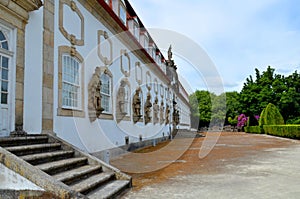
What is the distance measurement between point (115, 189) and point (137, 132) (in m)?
10.1

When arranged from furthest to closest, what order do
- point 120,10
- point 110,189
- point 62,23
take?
point 120,10
point 62,23
point 110,189

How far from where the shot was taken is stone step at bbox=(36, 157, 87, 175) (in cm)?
465

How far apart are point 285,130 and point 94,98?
57.5 feet

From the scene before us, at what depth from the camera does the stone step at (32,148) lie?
4730 mm

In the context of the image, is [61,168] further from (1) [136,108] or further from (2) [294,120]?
(2) [294,120]

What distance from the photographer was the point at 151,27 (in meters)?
19.5

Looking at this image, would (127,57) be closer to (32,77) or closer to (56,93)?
(56,93)

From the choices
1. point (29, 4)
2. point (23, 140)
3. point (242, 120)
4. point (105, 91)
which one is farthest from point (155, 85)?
point (242, 120)

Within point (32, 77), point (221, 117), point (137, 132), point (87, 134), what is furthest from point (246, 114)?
point (32, 77)

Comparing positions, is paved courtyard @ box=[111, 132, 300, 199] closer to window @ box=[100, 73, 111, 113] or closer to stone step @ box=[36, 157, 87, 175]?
stone step @ box=[36, 157, 87, 175]

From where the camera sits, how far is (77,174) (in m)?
4.96

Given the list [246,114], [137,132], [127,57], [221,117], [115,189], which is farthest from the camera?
[221,117]

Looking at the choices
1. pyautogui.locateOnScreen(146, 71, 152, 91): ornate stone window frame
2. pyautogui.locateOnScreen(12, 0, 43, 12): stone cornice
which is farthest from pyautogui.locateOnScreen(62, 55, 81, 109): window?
pyautogui.locateOnScreen(146, 71, 152, 91): ornate stone window frame

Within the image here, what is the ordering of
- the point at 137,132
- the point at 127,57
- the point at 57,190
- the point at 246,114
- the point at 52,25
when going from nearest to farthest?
the point at 57,190, the point at 52,25, the point at 127,57, the point at 137,132, the point at 246,114
